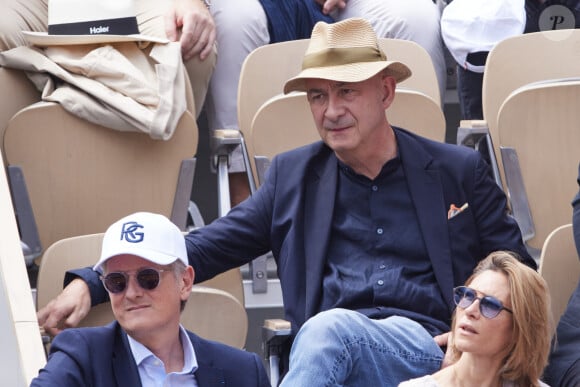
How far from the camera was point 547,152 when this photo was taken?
3.77 metres

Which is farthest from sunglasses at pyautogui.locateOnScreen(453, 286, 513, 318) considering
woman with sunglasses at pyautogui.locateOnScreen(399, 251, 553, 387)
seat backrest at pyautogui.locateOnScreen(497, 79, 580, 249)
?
seat backrest at pyautogui.locateOnScreen(497, 79, 580, 249)

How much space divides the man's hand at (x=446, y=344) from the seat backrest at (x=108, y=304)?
557 mm

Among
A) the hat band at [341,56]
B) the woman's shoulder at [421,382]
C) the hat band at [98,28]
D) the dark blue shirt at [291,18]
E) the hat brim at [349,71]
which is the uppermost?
the hat band at [341,56]

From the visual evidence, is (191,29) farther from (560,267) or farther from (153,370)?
(153,370)

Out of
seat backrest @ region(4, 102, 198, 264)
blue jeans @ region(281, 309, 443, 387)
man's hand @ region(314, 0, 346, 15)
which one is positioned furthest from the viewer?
man's hand @ region(314, 0, 346, 15)

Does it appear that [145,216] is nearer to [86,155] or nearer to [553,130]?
[86,155]

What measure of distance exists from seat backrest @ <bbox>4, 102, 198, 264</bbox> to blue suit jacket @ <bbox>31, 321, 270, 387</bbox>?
1.27m

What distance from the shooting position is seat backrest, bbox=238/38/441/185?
3.96 meters

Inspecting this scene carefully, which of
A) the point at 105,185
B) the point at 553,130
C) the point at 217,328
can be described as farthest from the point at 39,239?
the point at 553,130

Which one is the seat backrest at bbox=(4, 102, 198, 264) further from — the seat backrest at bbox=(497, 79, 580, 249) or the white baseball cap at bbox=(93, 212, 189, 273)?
the white baseball cap at bbox=(93, 212, 189, 273)

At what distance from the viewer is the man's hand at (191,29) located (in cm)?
407

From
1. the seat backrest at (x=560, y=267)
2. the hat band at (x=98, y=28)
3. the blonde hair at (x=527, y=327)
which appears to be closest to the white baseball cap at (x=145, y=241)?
the blonde hair at (x=527, y=327)

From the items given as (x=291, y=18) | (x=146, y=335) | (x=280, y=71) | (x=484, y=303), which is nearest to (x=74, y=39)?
(x=280, y=71)

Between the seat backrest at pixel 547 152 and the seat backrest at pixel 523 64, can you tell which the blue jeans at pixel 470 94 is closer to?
the seat backrest at pixel 523 64
